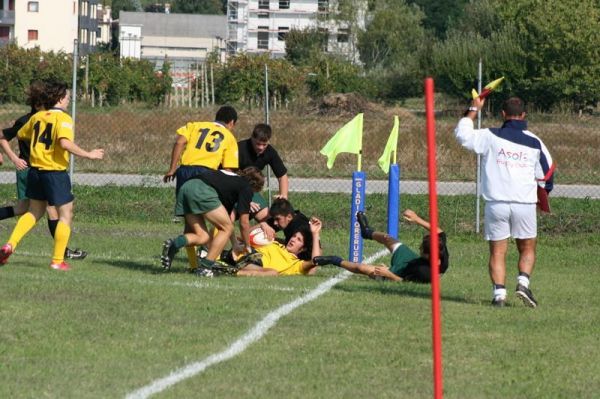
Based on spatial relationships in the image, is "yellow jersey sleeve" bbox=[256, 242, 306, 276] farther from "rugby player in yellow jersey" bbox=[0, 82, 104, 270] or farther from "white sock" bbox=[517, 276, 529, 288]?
"white sock" bbox=[517, 276, 529, 288]

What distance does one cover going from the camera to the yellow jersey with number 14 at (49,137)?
42.4 ft

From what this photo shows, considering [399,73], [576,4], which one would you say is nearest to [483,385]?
[576,4]

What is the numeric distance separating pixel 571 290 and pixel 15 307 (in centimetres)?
608

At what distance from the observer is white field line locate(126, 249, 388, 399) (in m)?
7.29

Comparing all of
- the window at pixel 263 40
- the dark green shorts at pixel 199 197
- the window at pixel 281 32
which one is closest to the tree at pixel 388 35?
the window at pixel 281 32

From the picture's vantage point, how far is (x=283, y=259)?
45.4 ft

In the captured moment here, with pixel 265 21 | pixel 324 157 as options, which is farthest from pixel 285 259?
pixel 265 21

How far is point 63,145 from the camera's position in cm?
1284

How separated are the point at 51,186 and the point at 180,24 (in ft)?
429

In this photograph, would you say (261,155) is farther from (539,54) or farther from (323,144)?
(539,54)

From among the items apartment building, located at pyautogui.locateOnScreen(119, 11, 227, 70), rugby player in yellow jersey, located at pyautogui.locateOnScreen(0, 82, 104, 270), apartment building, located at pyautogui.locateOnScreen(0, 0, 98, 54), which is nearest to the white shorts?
→ rugby player in yellow jersey, located at pyautogui.locateOnScreen(0, 82, 104, 270)

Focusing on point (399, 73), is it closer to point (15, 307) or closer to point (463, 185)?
point (463, 185)

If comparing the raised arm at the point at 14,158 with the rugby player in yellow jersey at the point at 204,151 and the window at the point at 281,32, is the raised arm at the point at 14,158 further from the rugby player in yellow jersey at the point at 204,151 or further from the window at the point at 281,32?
the window at the point at 281,32

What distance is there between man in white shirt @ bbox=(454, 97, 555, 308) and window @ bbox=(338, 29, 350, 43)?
→ 91.9m
